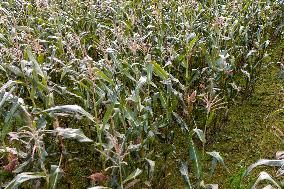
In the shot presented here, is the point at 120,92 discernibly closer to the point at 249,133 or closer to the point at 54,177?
the point at 54,177

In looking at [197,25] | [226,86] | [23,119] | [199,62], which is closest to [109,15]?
[197,25]

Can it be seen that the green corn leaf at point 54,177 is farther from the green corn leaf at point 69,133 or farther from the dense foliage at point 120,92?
the green corn leaf at point 69,133

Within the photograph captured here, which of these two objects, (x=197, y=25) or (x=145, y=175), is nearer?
(x=145, y=175)

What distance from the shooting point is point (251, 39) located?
196 inches

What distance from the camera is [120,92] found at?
3.22 m

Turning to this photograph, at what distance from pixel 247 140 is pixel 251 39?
1582mm

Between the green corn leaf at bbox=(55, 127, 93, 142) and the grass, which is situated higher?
the green corn leaf at bbox=(55, 127, 93, 142)

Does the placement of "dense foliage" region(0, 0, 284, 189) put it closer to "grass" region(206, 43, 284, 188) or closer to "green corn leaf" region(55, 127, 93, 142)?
"green corn leaf" region(55, 127, 93, 142)

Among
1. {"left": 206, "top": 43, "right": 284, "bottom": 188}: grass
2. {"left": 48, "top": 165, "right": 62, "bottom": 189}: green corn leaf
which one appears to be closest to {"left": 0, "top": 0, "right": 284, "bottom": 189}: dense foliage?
{"left": 48, "top": 165, "right": 62, "bottom": 189}: green corn leaf

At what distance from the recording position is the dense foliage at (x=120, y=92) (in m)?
Answer: 2.67

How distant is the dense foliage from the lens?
105 inches

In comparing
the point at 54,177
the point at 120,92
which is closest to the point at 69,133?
the point at 54,177

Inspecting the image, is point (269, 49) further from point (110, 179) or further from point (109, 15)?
point (110, 179)

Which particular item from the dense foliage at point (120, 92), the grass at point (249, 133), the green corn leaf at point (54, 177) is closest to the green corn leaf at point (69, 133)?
the dense foliage at point (120, 92)
